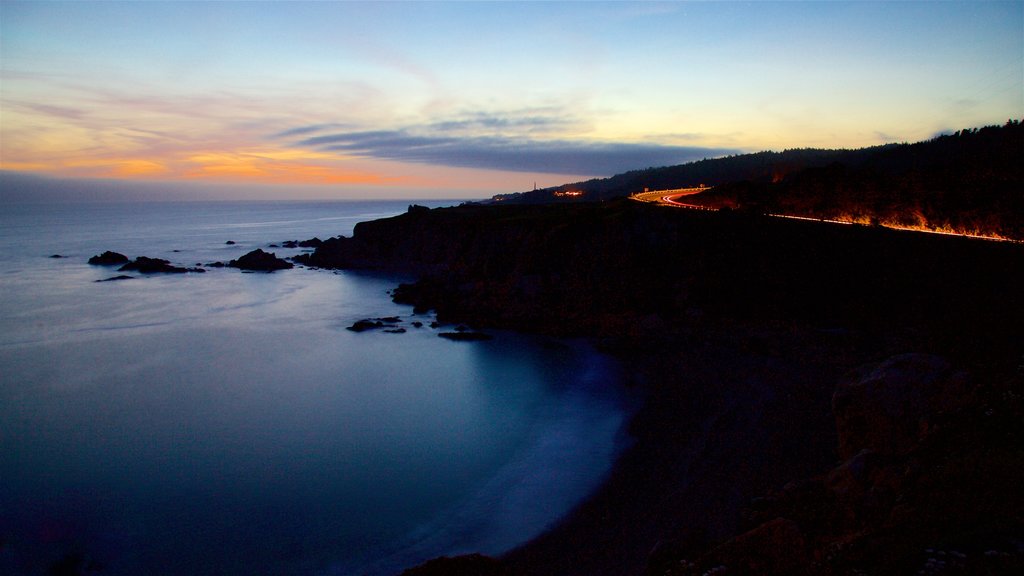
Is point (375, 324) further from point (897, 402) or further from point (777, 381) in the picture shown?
point (897, 402)

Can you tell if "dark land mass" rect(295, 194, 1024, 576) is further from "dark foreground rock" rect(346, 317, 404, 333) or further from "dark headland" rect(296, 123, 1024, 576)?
"dark foreground rock" rect(346, 317, 404, 333)

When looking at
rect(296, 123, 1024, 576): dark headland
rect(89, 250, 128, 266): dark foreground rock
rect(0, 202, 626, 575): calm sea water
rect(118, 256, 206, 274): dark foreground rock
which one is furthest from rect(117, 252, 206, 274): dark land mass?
rect(296, 123, 1024, 576): dark headland

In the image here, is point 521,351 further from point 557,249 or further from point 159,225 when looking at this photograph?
point 159,225

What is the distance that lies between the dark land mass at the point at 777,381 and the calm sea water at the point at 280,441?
2.76 meters

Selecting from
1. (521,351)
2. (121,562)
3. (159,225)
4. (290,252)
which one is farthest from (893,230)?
(159,225)

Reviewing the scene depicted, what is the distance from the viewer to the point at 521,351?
110 feet

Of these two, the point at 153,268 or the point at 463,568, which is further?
the point at 153,268

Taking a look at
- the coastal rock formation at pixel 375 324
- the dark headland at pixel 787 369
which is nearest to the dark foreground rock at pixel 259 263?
the dark headland at pixel 787 369

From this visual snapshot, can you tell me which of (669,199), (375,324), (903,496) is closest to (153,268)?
(375,324)

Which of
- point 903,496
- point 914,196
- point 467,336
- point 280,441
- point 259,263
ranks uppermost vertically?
point 914,196

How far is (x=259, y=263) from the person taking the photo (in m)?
70.8

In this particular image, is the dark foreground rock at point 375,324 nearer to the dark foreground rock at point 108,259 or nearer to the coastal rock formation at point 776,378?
the coastal rock formation at point 776,378

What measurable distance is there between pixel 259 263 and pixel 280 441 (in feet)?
180

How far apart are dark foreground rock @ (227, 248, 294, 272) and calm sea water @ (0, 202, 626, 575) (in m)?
25.5
